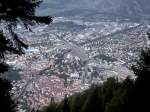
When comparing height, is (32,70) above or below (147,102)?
below

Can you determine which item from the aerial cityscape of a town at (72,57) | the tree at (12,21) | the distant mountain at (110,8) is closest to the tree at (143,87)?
the tree at (12,21)

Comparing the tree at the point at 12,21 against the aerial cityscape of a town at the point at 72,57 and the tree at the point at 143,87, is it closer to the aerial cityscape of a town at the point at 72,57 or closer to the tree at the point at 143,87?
the tree at the point at 143,87

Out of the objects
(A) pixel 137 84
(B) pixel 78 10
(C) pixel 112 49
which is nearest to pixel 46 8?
(B) pixel 78 10

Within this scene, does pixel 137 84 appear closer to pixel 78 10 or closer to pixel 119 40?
pixel 119 40

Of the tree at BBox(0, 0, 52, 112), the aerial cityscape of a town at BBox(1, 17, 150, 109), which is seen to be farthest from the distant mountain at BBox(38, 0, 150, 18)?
the tree at BBox(0, 0, 52, 112)

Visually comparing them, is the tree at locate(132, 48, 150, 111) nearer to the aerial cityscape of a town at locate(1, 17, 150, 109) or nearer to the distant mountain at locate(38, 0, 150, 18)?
the aerial cityscape of a town at locate(1, 17, 150, 109)

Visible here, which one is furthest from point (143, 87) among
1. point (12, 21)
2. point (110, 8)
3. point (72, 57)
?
point (110, 8)
